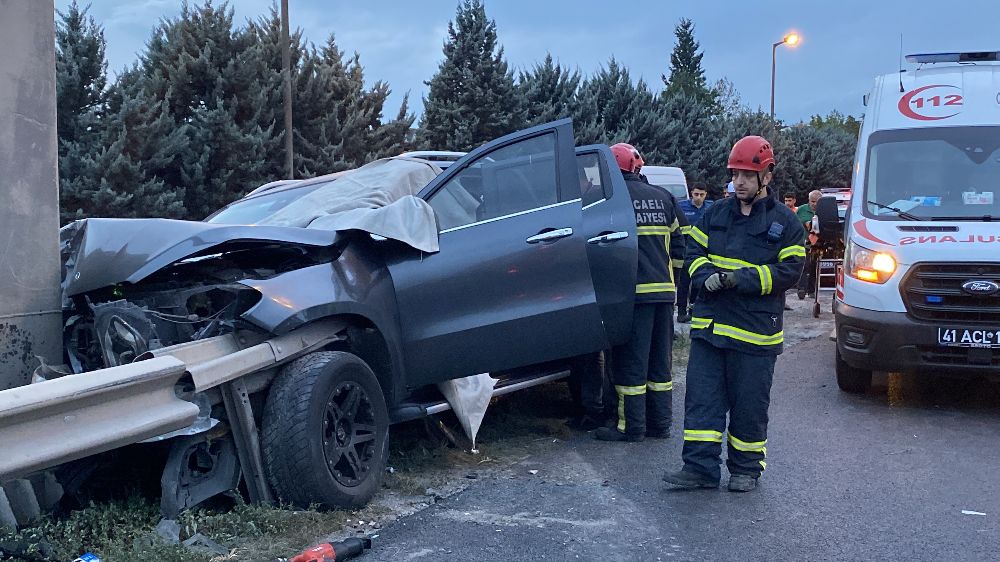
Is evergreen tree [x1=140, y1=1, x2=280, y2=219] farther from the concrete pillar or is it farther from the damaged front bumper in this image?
the damaged front bumper

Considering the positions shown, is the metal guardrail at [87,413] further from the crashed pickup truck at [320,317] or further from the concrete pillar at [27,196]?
the concrete pillar at [27,196]

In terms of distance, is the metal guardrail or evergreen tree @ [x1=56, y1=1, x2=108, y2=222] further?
evergreen tree @ [x1=56, y1=1, x2=108, y2=222]

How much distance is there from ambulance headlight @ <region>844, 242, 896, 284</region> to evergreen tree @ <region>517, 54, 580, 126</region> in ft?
52.3

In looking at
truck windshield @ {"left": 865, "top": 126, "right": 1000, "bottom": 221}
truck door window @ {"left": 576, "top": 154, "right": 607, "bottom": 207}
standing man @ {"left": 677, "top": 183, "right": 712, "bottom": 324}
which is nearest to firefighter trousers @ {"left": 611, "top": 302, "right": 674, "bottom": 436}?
truck door window @ {"left": 576, "top": 154, "right": 607, "bottom": 207}

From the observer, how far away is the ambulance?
20.8 ft

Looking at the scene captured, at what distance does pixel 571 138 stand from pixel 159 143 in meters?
11.9

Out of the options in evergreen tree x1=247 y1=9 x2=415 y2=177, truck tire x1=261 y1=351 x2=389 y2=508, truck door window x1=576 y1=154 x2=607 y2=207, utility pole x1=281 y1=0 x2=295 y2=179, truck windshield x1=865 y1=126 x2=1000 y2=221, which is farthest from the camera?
evergreen tree x1=247 y1=9 x2=415 y2=177

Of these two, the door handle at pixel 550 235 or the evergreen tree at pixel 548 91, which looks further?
the evergreen tree at pixel 548 91

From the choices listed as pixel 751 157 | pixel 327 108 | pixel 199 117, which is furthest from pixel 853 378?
pixel 327 108

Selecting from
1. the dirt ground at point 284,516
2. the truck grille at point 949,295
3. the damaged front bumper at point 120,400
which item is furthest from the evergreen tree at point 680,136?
the damaged front bumper at point 120,400

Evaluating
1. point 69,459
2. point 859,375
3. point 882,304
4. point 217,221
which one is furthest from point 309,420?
point 859,375

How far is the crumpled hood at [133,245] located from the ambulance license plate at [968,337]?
4485 millimetres

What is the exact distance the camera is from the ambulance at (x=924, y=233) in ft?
20.8

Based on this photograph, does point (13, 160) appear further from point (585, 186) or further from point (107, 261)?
point (585, 186)
